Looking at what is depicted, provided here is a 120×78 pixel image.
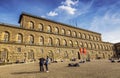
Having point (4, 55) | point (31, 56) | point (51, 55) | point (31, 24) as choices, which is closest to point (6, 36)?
point (4, 55)

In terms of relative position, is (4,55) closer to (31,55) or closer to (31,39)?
(31,55)

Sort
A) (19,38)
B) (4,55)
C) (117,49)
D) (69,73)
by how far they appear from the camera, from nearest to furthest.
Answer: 1. (69,73)
2. (4,55)
3. (19,38)
4. (117,49)

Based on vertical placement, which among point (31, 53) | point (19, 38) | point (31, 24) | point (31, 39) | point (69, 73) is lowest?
point (69, 73)

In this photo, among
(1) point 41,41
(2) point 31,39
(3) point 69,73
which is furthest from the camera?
(1) point 41,41

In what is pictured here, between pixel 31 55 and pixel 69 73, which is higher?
pixel 31 55

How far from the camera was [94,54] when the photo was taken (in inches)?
2152

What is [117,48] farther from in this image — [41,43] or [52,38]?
[41,43]

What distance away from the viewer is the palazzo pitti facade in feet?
101

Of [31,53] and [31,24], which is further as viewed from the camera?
[31,24]

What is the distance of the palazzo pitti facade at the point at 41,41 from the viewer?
30.8 metres

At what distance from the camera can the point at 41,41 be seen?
3800 centimetres

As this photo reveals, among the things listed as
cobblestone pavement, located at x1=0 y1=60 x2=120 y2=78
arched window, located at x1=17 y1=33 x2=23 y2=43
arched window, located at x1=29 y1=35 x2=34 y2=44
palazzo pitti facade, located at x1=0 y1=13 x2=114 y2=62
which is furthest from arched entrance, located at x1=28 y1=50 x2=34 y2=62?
cobblestone pavement, located at x1=0 y1=60 x2=120 y2=78

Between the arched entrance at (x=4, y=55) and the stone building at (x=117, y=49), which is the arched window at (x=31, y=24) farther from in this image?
the stone building at (x=117, y=49)

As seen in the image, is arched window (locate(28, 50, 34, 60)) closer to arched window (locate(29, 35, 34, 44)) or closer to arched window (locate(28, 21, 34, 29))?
arched window (locate(29, 35, 34, 44))
